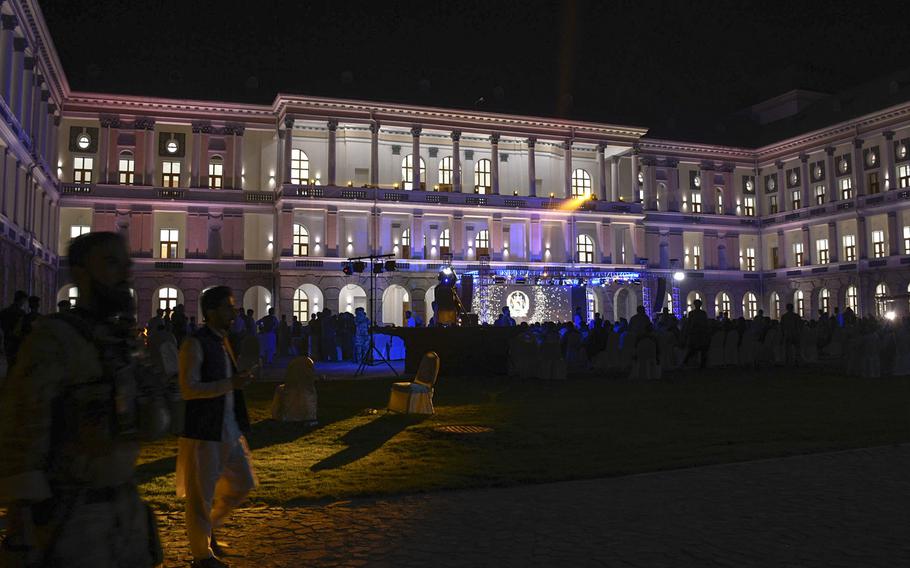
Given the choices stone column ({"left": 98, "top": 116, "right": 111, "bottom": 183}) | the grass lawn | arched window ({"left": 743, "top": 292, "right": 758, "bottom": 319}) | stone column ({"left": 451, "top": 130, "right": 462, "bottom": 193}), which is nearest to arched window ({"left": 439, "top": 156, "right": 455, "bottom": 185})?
stone column ({"left": 451, "top": 130, "right": 462, "bottom": 193})

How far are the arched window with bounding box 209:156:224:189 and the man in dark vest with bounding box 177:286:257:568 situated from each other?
40.4 m

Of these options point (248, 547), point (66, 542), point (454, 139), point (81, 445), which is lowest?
point (248, 547)

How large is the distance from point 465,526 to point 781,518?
239cm

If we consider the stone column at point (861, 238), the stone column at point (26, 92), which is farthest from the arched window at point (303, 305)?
the stone column at point (861, 238)

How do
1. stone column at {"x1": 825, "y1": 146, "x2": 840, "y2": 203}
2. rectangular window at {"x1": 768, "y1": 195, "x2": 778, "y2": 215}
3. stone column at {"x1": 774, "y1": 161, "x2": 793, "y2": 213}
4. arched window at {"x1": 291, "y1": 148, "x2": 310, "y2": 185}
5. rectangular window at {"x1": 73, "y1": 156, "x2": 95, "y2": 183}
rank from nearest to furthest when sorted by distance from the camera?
rectangular window at {"x1": 73, "y1": 156, "x2": 95, "y2": 183}
arched window at {"x1": 291, "y1": 148, "x2": 310, "y2": 185}
stone column at {"x1": 825, "y1": 146, "x2": 840, "y2": 203}
stone column at {"x1": 774, "y1": 161, "x2": 793, "y2": 213}
rectangular window at {"x1": 768, "y1": 195, "x2": 778, "y2": 215}

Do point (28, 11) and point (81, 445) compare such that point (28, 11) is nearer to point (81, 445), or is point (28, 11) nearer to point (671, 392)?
point (671, 392)

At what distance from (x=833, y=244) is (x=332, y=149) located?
32157mm

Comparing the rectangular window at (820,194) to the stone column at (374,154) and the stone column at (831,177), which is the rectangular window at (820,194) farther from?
the stone column at (374,154)

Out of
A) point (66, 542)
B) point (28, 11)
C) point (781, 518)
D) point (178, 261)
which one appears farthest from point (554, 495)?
point (178, 261)

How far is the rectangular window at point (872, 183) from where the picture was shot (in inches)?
1812

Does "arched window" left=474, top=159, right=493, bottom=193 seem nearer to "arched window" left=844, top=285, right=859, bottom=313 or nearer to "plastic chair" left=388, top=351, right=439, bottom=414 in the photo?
"arched window" left=844, top=285, right=859, bottom=313

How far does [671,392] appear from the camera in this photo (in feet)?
50.6

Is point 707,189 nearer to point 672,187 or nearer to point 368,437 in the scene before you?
point 672,187

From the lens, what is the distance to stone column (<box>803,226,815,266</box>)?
50.5m
